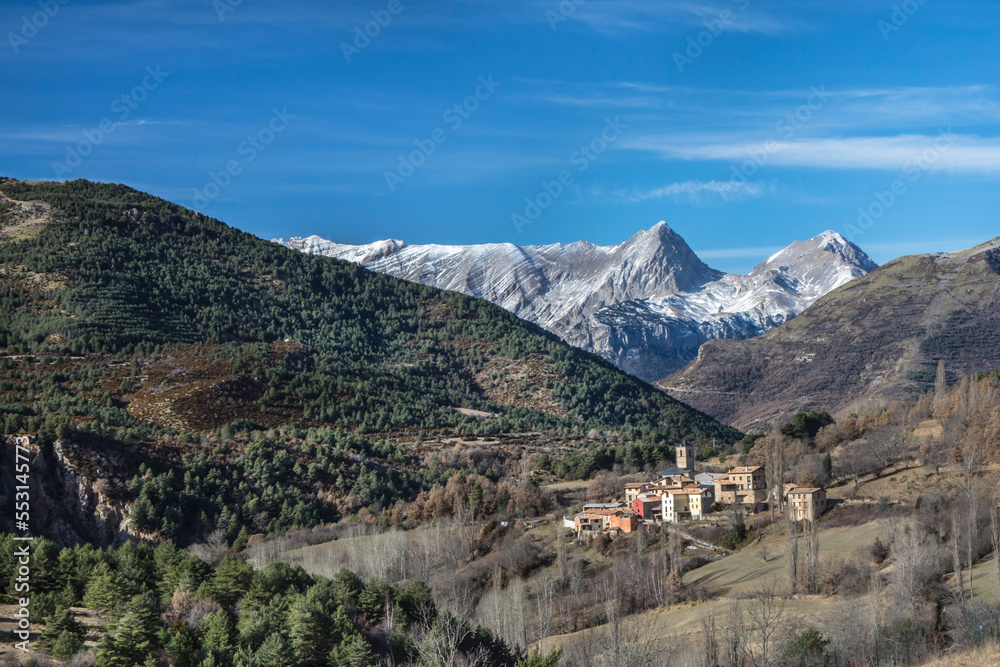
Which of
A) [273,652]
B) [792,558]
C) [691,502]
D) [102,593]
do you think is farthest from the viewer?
[691,502]

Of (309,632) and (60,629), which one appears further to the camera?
(309,632)

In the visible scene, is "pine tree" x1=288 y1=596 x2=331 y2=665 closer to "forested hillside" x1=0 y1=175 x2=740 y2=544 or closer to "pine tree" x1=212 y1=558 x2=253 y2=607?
"pine tree" x1=212 y1=558 x2=253 y2=607

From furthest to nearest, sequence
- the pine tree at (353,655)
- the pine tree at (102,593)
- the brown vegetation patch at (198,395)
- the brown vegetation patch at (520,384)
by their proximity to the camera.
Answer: the brown vegetation patch at (520,384)
the brown vegetation patch at (198,395)
the pine tree at (102,593)
the pine tree at (353,655)

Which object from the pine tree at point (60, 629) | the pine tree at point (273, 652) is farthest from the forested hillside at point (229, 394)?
the pine tree at point (273, 652)

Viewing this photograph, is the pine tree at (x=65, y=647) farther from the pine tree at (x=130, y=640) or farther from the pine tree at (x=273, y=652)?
the pine tree at (x=273, y=652)

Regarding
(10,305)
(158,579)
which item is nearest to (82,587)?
(158,579)

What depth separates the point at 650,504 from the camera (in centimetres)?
10800

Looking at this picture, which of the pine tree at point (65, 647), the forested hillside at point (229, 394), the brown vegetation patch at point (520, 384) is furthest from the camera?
the brown vegetation patch at point (520, 384)

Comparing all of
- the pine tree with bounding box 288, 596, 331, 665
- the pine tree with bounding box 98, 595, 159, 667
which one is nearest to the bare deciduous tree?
the pine tree with bounding box 288, 596, 331, 665

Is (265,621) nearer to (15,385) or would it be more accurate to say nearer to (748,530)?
(748,530)

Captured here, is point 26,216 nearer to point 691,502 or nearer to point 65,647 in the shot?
point 691,502

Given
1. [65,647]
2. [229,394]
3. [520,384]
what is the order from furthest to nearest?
[520,384] → [229,394] → [65,647]

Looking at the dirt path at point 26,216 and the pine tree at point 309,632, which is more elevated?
the dirt path at point 26,216

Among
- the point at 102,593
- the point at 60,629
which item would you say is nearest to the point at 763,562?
the point at 102,593
